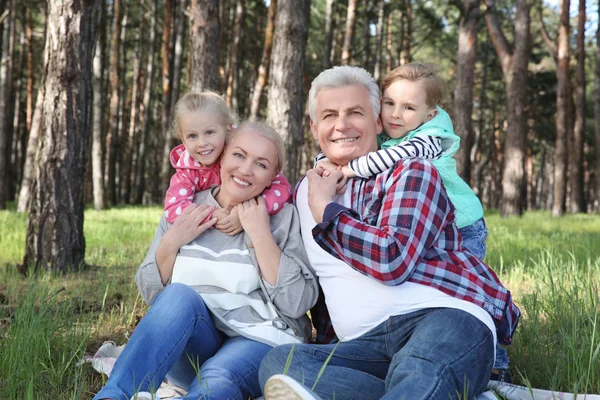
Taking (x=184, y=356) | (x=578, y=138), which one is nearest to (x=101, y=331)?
(x=184, y=356)

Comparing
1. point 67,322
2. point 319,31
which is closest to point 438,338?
point 67,322

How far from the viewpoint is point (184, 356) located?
8.82 feet

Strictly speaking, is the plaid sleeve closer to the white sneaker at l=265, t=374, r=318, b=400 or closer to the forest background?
the white sneaker at l=265, t=374, r=318, b=400

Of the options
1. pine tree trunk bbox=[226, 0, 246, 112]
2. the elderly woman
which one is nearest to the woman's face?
the elderly woman

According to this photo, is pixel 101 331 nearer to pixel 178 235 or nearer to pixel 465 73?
pixel 178 235

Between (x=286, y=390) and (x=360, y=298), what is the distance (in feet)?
2.13

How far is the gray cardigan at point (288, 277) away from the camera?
105 inches

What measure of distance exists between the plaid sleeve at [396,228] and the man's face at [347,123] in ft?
1.08

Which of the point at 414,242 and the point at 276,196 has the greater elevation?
the point at 276,196

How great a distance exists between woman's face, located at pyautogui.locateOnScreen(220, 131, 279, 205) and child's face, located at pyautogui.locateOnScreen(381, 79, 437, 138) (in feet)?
1.95

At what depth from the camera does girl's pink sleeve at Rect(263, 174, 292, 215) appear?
9.38 ft

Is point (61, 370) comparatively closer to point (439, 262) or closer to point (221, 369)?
→ point (221, 369)

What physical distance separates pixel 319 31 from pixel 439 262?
23908 mm

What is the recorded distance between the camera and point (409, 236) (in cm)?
226
